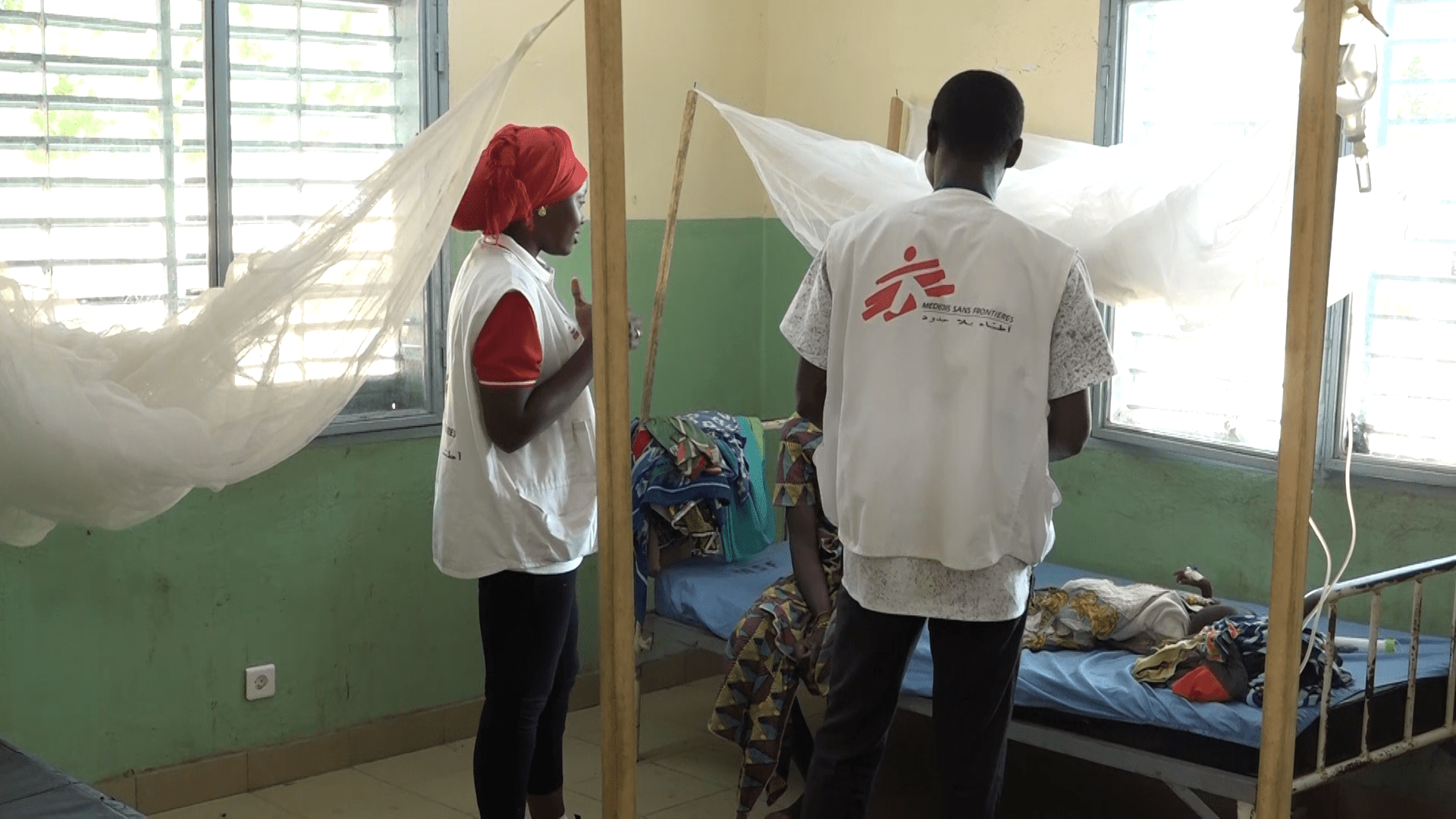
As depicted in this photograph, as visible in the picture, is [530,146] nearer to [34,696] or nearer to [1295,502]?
[1295,502]

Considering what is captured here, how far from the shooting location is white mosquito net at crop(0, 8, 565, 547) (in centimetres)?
258

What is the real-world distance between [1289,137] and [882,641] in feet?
5.04

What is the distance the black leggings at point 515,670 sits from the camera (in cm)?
274

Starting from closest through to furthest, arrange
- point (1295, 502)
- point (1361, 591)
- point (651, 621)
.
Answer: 1. point (1295, 502)
2. point (1361, 591)
3. point (651, 621)

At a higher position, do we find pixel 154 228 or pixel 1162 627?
pixel 154 228

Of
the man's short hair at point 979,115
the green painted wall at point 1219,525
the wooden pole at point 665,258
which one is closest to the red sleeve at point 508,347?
the man's short hair at point 979,115

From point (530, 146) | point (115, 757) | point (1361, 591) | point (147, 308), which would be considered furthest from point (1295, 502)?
point (115, 757)

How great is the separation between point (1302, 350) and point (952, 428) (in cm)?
56

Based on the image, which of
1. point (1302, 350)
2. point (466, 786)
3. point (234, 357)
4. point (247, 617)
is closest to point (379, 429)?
point (247, 617)

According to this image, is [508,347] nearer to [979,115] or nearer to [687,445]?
[979,115]

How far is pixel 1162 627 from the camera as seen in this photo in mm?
3443

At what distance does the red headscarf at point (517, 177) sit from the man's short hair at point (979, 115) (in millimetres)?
845

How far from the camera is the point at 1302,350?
2215mm

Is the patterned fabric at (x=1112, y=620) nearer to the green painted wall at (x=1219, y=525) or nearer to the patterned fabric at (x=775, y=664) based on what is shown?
the green painted wall at (x=1219, y=525)
